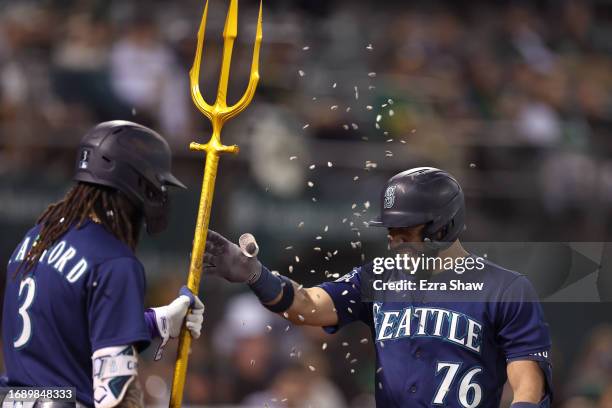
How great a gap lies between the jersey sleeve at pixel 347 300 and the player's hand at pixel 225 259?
1.53 ft

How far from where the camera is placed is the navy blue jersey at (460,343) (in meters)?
5.07

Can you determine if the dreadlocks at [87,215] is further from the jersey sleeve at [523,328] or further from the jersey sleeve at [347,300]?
the jersey sleeve at [523,328]

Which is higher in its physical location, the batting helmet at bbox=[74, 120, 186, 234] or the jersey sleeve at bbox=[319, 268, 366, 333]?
the batting helmet at bbox=[74, 120, 186, 234]

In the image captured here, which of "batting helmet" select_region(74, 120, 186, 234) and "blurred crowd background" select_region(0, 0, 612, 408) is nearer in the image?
"batting helmet" select_region(74, 120, 186, 234)

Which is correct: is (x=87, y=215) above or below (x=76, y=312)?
above

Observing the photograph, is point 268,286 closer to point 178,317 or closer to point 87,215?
point 178,317

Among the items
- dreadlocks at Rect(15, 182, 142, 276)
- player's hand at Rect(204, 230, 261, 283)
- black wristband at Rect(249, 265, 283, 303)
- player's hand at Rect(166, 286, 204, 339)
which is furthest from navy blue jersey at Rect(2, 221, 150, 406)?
black wristband at Rect(249, 265, 283, 303)

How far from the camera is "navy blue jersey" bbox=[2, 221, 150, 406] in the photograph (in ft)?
14.4

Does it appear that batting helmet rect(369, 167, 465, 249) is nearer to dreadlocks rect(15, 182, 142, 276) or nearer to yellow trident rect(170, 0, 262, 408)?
yellow trident rect(170, 0, 262, 408)

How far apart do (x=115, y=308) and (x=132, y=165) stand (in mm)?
644

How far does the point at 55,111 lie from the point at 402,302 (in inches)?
227

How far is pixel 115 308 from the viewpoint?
4.39 m

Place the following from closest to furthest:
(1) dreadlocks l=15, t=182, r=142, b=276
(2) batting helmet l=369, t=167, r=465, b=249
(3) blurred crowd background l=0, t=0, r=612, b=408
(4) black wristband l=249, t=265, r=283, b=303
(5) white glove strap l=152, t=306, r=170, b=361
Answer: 1. (1) dreadlocks l=15, t=182, r=142, b=276
2. (5) white glove strap l=152, t=306, r=170, b=361
3. (2) batting helmet l=369, t=167, r=465, b=249
4. (4) black wristband l=249, t=265, r=283, b=303
5. (3) blurred crowd background l=0, t=0, r=612, b=408

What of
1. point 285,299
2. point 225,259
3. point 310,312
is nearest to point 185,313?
point 225,259
